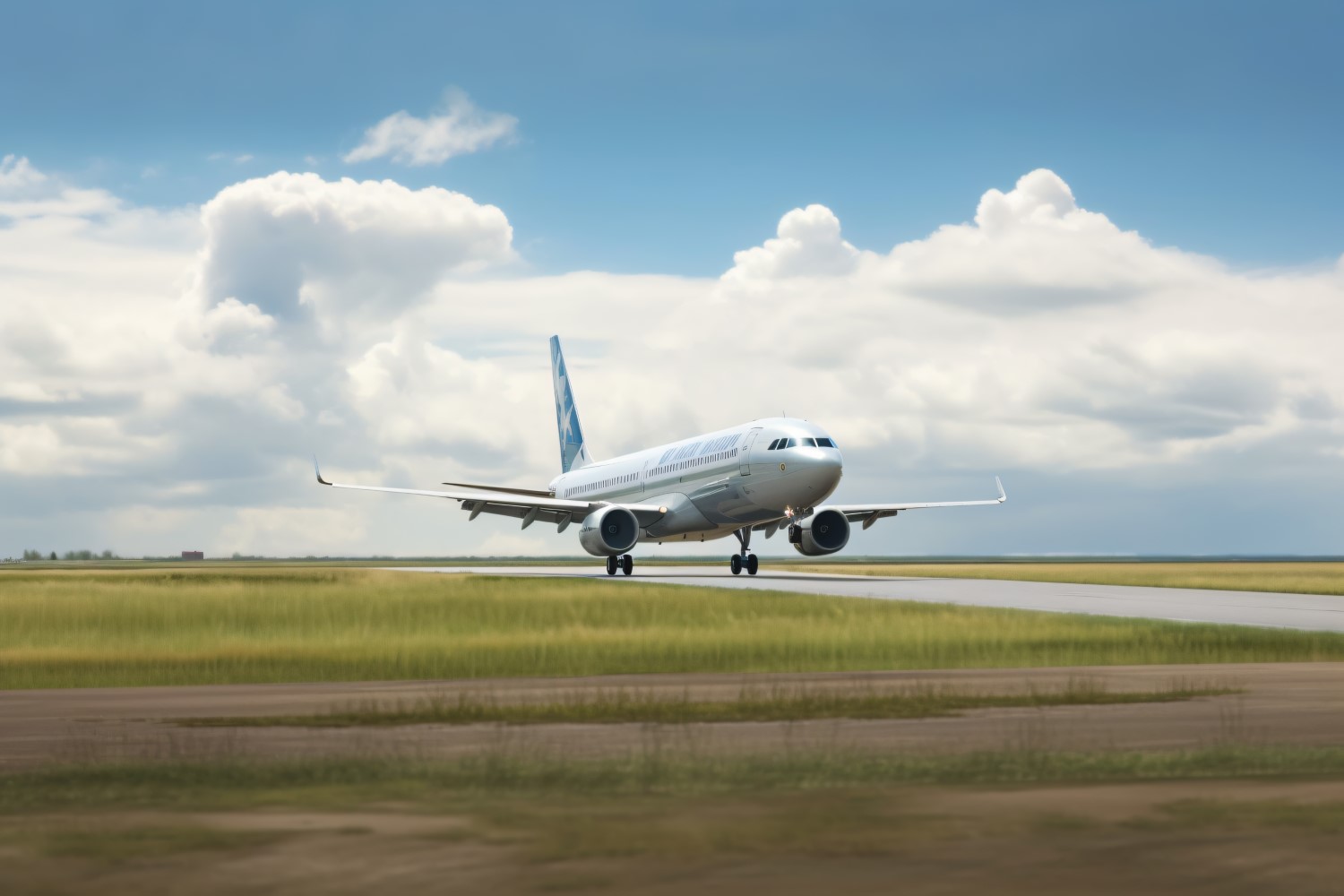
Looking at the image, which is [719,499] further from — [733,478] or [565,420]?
[565,420]

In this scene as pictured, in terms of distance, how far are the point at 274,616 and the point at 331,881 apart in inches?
1259

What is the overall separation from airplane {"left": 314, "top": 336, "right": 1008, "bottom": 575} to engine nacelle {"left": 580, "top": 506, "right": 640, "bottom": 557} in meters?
0.04

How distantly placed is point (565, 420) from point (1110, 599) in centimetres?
5737

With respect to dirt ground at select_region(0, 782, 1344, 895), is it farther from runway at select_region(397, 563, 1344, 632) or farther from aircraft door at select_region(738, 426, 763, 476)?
aircraft door at select_region(738, 426, 763, 476)

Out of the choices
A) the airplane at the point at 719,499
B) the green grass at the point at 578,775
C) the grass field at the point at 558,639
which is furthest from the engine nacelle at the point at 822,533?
the green grass at the point at 578,775

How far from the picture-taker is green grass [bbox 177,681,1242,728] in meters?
16.0

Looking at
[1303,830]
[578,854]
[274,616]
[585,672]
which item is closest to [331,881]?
[578,854]

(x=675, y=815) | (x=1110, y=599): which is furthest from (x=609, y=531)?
(x=675, y=815)

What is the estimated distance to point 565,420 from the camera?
99375 millimetres

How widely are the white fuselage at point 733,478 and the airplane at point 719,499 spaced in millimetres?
40

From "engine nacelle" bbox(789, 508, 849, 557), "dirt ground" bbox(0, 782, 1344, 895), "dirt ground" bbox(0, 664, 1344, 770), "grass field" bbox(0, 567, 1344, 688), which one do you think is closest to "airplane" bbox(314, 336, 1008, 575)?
"engine nacelle" bbox(789, 508, 849, 557)

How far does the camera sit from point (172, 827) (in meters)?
9.53

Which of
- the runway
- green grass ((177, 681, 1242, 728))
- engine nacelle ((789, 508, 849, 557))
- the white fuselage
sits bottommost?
green grass ((177, 681, 1242, 728))

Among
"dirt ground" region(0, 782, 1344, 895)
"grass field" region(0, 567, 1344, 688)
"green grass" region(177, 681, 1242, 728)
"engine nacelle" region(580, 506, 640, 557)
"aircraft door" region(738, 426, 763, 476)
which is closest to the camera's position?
"dirt ground" region(0, 782, 1344, 895)
